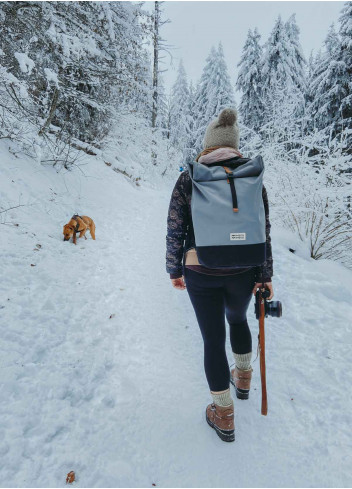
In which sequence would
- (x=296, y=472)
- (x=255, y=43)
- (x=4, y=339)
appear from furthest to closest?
(x=255, y=43)
(x=4, y=339)
(x=296, y=472)

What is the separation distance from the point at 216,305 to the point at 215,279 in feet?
0.66

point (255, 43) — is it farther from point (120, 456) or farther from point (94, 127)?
point (120, 456)

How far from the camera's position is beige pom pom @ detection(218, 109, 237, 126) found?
1.80 m

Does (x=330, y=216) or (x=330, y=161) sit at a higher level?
(x=330, y=161)

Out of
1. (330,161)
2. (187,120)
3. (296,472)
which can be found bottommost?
(296,472)

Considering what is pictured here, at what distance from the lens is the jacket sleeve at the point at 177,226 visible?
68.9 inches

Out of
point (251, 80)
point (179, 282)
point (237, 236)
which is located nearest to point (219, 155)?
point (237, 236)

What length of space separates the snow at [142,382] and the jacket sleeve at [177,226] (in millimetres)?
1251

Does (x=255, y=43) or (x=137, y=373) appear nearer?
(x=137, y=373)

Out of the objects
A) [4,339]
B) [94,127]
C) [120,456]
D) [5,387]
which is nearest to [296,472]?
[120,456]

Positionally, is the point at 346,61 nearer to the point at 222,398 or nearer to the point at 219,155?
the point at 219,155

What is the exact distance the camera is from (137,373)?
8.21 ft

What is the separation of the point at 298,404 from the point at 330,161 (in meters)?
4.54

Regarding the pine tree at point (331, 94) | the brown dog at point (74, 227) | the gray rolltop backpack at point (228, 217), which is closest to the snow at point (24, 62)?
the brown dog at point (74, 227)
